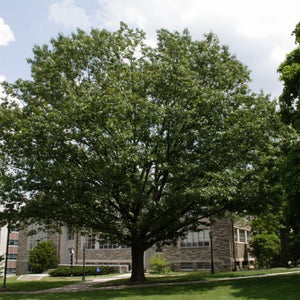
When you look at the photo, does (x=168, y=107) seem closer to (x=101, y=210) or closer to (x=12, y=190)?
(x=101, y=210)

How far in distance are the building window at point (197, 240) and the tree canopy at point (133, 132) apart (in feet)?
58.0

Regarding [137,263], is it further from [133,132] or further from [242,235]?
[242,235]

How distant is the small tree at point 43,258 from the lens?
151 ft

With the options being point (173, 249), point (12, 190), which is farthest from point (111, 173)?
point (173, 249)

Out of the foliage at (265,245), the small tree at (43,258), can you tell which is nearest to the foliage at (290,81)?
the foliage at (265,245)

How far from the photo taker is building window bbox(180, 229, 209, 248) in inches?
1510

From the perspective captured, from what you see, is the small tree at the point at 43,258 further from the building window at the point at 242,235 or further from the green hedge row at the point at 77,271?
the building window at the point at 242,235

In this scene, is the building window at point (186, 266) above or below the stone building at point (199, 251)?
below

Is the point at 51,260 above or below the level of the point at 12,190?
below

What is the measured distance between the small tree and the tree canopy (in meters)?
27.6

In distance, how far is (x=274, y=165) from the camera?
19.6 meters

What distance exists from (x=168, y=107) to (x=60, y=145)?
5.79m

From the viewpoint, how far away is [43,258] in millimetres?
46250

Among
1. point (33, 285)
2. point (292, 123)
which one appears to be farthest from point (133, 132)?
point (33, 285)
